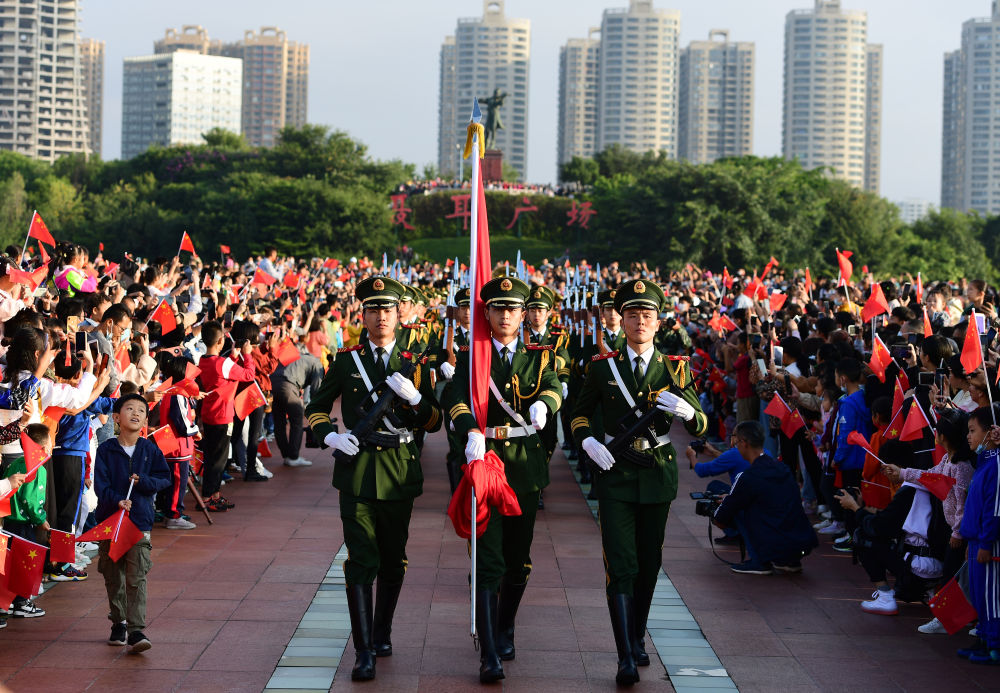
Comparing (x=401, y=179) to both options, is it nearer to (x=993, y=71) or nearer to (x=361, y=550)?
(x=361, y=550)

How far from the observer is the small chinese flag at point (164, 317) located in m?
10.4

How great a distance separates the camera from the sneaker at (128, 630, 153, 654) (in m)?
6.23

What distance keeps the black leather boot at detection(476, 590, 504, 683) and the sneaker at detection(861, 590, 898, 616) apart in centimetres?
269

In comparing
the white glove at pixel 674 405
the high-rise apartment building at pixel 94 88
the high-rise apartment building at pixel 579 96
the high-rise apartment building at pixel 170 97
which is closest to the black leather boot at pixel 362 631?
the white glove at pixel 674 405

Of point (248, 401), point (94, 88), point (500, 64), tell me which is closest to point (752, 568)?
point (248, 401)

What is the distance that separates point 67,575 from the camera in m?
7.80

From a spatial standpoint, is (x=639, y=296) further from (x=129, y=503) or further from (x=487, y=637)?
(x=129, y=503)

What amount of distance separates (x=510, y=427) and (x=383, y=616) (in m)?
1.18

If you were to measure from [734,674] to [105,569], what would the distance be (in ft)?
10.9

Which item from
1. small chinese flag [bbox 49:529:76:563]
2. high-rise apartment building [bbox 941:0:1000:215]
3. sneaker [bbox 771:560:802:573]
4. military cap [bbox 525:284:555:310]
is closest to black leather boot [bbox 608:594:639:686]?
military cap [bbox 525:284:555:310]

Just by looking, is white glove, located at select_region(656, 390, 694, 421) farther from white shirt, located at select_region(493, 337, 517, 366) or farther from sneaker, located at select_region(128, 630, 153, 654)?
sneaker, located at select_region(128, 630, 153, 654)

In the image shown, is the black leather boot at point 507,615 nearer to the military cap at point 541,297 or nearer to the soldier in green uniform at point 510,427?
the soldier in green uniform at point 510,427

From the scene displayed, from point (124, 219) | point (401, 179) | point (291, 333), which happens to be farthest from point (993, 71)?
point (291, 333)

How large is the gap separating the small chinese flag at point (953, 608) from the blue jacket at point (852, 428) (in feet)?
7.32
